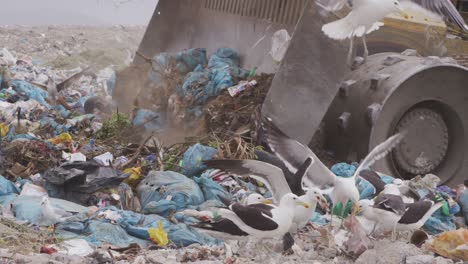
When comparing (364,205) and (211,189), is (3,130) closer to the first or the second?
(211,189)

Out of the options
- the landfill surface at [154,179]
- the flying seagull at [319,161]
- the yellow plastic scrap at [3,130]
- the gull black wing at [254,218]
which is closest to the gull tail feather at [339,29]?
the flying seagull at [319,161]

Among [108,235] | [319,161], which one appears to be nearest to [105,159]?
[108,235]

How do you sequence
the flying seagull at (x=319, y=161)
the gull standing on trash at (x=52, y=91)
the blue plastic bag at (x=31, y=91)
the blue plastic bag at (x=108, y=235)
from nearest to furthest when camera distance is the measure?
the blue plastic bag at (x=108, y=235)
the flying seagull at (x=319, y=161)
the blue plastic bag at (x=31, y=91)
the gull standing on trash at (x=52, y=91)

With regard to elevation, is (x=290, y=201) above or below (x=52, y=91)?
above

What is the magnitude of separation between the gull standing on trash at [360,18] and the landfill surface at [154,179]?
0.91 m

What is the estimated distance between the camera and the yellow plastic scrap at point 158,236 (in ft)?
14.0

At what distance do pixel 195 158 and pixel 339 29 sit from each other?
137 cm

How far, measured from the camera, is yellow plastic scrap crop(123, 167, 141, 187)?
5.46m

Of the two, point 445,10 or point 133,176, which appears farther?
point 445,10

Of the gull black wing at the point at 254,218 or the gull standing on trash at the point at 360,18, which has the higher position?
the gull standing on trash at the point at 360,18

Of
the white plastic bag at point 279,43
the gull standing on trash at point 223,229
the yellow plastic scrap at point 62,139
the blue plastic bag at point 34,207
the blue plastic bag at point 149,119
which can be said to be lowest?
the blue plastic bag at point 149,119

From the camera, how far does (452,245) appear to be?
4.20m

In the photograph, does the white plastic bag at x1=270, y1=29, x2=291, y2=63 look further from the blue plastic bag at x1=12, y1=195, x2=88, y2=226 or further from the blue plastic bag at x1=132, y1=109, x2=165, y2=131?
the blue plastic bag at x1=12, y1=195, x2=88, y2=226

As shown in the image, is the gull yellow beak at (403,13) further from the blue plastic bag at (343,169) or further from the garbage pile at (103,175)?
the garbage pile at (103,175)
